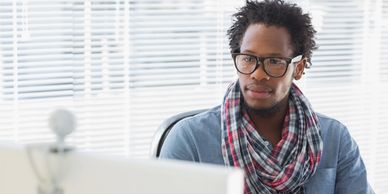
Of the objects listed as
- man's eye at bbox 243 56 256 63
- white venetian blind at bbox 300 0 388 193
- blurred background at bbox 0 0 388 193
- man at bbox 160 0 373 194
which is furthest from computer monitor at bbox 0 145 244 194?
Answer: white venetian blind at bbox 300 0 388 193

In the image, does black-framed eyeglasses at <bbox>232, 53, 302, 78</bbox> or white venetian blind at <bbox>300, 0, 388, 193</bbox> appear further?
white venetian blind at <bbox>300, 0, 388, 193</bbox>

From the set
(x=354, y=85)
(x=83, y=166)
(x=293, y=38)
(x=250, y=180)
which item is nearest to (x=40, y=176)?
(x=83, y=166)

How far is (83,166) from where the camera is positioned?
2.02 feet

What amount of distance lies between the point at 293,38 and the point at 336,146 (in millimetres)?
346

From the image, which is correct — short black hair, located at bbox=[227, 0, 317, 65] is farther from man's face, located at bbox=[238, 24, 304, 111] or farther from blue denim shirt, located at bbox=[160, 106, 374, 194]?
blue denim shirt, located at bbox=[160, 106, 374, 194]

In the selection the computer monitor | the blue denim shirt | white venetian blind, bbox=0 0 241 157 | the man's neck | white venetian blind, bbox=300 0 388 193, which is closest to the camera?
the computer monitor

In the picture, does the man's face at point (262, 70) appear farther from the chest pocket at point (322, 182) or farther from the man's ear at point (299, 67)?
the chest pocket at point (322, 182)

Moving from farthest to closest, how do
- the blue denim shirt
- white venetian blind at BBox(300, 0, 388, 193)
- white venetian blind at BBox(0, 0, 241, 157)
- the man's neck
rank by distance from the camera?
white venetian blind at BBox(300, 0, 388, 193), white venetian blind at BBox(0, 0, 241, 157), the man's neck, the blue denim shirt

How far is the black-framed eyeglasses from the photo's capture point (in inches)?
64.9

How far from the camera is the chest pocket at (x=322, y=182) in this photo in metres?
1.72

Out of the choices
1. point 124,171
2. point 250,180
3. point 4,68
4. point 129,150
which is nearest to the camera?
point 124,171

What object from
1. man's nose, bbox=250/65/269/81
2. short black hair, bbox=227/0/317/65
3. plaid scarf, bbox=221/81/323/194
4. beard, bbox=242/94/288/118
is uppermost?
short black hair, bbox=227/0/317/65

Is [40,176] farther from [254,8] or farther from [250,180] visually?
[254,8]

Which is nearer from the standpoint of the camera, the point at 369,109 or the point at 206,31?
the point at 206,31
